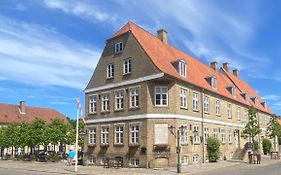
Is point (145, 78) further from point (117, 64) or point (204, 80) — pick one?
point (204, 80)

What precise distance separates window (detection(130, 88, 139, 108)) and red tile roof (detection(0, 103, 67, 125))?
48.4m

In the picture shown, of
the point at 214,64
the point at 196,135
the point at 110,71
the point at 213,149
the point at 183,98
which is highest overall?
the point at 214,64

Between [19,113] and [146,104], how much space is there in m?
56.4

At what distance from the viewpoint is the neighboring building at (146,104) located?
3403 cm

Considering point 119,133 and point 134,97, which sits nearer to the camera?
point 134,97

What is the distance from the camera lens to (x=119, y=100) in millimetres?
37594

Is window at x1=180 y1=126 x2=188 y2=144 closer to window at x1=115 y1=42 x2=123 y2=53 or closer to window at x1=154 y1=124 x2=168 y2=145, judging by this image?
window at x1=154 y1=124 x2=168 y2=145

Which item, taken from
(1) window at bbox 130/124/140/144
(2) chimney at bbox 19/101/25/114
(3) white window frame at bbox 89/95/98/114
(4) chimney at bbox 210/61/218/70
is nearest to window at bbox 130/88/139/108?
(1) window at bbox 130/124/140/144

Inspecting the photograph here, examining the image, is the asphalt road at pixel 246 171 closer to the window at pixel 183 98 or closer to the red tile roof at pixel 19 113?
the window at pixel 183 98

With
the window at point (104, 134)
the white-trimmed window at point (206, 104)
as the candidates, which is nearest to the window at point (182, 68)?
the white-trimmed window at point (206, 104)

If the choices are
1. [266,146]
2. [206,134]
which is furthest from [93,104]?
[266,146]

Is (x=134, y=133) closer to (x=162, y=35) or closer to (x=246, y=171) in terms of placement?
(x=246, y=171)

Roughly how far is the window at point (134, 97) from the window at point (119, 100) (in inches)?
59.8

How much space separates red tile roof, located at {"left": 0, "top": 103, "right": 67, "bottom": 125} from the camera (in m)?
78.5
